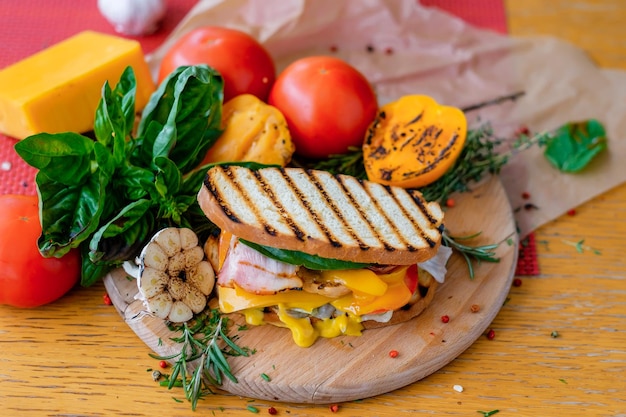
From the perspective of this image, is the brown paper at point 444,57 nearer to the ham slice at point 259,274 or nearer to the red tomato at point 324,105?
the red tomato at point 324,105

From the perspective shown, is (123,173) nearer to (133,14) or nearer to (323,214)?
(323,214)

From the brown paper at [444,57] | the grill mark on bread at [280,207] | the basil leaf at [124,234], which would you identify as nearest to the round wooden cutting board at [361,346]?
the basil leaf at [124,234]

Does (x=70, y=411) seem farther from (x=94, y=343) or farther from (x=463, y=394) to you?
(x=463, y=394)

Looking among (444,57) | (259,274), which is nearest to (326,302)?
(259,274)

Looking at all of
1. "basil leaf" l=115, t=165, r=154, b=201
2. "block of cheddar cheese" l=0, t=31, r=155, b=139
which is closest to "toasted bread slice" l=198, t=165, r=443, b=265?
"basil leaf" l=115, t=165, r=154, b=201

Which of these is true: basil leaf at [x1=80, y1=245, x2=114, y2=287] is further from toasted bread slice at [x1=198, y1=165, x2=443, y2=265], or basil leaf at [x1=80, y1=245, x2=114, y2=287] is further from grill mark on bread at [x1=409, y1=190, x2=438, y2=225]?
grill mark on bread at [x1=409, y1=190, x2=438, y2=225]

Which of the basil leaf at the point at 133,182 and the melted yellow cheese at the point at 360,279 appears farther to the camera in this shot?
the basil leaf at the point at 133,182

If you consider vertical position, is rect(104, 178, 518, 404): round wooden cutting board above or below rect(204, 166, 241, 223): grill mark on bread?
below
